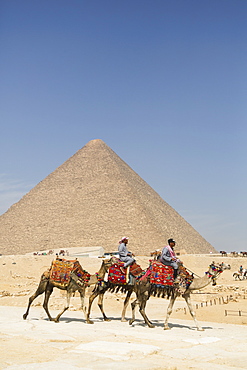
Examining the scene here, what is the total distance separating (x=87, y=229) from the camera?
87000 mm

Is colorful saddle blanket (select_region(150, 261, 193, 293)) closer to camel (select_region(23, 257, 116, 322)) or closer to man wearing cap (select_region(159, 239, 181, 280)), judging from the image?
man wearing cap (select_region(159, 239, 181, 280))

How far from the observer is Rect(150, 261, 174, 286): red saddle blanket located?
8508 millimetres

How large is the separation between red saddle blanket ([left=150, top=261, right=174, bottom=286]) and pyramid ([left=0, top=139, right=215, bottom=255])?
216 feet

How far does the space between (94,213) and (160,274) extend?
84812 mm

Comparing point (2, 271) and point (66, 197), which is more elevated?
point (66, 197)

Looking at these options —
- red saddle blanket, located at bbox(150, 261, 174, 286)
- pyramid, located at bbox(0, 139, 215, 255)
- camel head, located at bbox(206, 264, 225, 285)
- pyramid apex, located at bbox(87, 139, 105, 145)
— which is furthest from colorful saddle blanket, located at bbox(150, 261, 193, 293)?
pyramid apex, located at bbox(87, 139, 105, 145)

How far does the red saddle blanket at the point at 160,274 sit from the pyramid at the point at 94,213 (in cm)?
6578

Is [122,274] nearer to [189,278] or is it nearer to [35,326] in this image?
[189,278]

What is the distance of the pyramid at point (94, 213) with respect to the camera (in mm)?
84000

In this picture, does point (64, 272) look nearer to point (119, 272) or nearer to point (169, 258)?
point (119, 272)

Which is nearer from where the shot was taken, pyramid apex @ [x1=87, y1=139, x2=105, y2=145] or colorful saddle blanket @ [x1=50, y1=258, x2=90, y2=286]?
colorful saddle blanket @ [x1=50, y1=258, x2=90, y2=286]

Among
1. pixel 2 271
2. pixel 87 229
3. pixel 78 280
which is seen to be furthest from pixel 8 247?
pixel 78 280

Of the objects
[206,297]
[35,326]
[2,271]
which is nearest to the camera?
[35,326]

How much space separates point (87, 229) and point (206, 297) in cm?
7049
